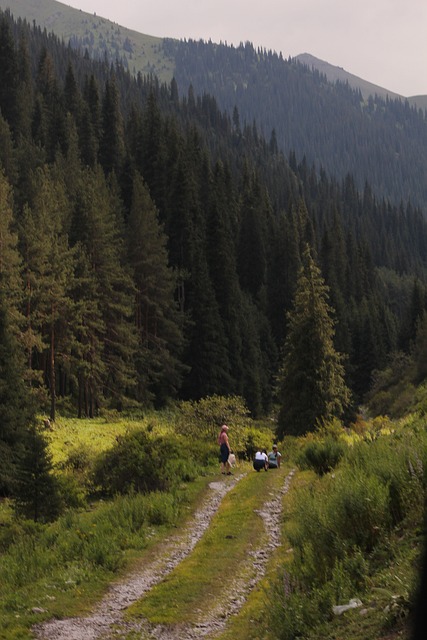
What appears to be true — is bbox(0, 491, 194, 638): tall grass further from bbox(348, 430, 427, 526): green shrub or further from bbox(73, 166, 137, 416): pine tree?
bbox(73, 166, 137, 416): pine tree

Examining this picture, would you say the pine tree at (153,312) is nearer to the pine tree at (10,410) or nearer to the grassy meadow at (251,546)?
the pine tree at (10,410)

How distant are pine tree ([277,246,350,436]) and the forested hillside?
15.2 meters

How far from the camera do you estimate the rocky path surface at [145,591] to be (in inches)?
393

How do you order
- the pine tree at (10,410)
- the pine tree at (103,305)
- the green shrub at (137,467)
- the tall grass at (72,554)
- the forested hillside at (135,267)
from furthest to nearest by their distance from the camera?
1. the pine tree at (103,305)
2. the forested hillside at (135,267)
3. the pine tree at (10,410)
4. the green shrub at (137,467)
5. the tall grass at (72,554)

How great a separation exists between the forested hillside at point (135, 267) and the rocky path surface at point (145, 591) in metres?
23.0

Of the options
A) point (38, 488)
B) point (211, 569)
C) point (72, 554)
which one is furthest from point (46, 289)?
point (211, 569)

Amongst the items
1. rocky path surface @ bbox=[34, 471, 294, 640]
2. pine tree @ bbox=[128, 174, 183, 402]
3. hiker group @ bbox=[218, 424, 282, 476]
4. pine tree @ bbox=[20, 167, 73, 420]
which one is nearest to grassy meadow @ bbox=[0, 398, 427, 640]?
rocky path surface @ bbox=[34, 471, 294, 640]

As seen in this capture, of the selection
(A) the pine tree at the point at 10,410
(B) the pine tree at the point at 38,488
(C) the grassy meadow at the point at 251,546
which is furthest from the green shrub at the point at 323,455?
(A) the pine tree at the point at 10,410

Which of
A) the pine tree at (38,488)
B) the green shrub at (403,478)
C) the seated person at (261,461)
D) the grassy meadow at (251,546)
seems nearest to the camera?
the grassy meadow at (251,546)

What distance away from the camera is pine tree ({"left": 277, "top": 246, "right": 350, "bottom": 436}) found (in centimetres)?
3988

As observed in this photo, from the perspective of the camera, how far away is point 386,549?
8.33 meters

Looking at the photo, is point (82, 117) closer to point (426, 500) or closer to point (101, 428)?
point (101, 428)

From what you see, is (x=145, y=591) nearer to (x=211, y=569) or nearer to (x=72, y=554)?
(x=211, y=569)

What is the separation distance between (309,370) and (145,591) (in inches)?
1146
